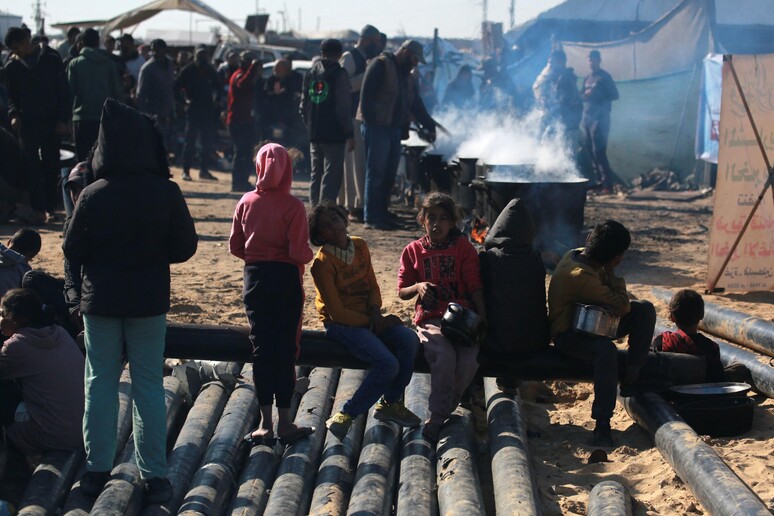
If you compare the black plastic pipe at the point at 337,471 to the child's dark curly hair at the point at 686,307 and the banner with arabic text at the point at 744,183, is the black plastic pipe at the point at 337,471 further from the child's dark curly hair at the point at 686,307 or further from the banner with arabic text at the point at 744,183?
the banner with arabic text at the point at 744,183

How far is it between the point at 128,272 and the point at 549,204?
6.18 m

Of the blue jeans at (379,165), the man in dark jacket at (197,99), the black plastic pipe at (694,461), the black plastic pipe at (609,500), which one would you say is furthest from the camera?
the man in dark jacket at (197,99)

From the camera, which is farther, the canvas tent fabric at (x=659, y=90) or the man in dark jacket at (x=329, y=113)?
the canvas tent fabric at (x=659, y=90)

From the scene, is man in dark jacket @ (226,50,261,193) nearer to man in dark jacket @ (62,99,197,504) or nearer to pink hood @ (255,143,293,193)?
pink hood @ (255,143,293,193)

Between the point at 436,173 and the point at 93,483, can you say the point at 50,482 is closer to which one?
the point at 93,483

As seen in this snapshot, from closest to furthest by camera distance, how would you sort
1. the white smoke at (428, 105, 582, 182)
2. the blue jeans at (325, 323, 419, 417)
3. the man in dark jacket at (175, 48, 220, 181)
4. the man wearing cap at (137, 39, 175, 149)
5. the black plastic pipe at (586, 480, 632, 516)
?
the black plastic pipe at (586, 480, 632, 516) < the blue jeans at (325, 323, 419, 417) < the white smoke at (428, 105, 582, 182) < the man wearing cap at (137, 39, 175, 149) < the man in dark jacket at (175, 48, 220, 181)

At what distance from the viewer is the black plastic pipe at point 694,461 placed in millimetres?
4613

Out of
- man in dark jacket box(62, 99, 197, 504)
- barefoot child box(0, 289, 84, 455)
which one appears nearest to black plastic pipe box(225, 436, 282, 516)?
man in dark jacket box(62, 99, 197, 504)

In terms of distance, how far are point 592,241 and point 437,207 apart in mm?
897

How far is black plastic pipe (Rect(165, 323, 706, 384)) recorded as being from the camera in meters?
6.11

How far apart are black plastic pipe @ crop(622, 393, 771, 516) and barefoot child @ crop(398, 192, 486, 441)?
100cm

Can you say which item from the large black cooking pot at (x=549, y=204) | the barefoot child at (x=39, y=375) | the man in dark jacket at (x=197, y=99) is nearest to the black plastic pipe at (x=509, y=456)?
the barefoot child at (x=39, y=375)

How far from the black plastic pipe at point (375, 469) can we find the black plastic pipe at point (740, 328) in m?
2.91

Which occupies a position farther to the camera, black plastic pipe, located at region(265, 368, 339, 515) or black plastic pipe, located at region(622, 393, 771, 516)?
black plastic pipe, located at region(265, 368, 339, 515)
